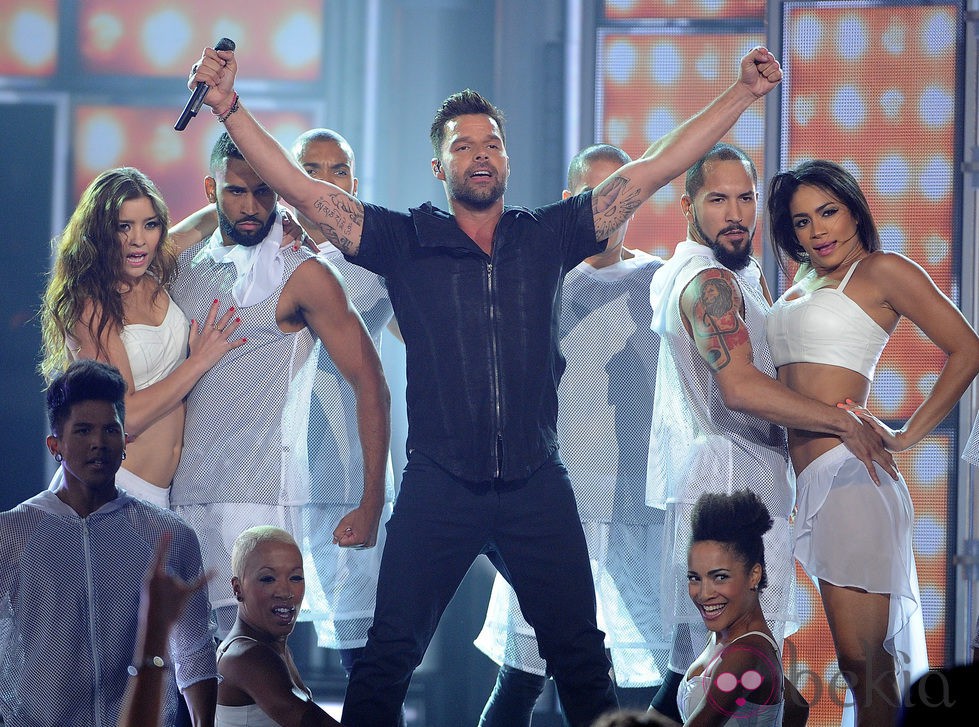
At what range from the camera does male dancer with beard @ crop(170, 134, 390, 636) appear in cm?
398

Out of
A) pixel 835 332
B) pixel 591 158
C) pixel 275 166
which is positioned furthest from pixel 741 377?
pixel 275 166

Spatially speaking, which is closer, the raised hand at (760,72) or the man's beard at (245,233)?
the raised hand at (760,72)

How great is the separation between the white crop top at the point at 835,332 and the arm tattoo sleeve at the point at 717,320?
0.52 ft

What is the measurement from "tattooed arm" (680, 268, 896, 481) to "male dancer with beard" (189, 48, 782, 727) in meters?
0.37

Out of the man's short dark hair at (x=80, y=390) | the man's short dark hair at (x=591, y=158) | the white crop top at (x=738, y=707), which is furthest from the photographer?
Result: the man's short dark hair at (x=591, y=158)

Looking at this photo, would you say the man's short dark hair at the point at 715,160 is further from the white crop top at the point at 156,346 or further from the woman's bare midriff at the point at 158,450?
the woman's bare midriff at the point at 158,450

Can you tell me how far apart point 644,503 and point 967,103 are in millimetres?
2064

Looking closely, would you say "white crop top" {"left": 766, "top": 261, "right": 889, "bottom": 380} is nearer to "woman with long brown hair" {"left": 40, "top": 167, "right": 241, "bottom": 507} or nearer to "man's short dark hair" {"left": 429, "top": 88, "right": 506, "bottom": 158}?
"man's short dark hair" {"left": 429, "top": 88, "right": 506, "bottom": 158}

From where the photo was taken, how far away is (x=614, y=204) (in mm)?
3715

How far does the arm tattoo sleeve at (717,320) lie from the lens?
380 cm

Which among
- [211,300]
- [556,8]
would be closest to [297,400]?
[211,300]

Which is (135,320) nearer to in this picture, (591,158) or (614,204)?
(614,204)

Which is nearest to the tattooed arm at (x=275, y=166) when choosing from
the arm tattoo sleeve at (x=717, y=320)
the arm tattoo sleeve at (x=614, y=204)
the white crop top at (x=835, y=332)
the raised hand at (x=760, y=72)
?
the arm tattoo sleeve at (x=614, y=204)

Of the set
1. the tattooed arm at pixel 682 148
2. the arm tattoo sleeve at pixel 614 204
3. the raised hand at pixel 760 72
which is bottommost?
the arm tattoo sleeve at pixel 614 204
